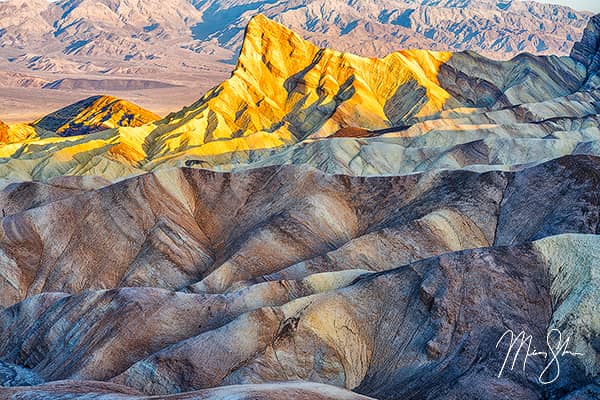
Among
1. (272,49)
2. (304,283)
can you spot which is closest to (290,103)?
(272,49)

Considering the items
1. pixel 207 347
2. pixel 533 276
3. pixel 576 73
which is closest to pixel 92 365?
pixel 207 347

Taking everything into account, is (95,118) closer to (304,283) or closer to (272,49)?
(272,49)

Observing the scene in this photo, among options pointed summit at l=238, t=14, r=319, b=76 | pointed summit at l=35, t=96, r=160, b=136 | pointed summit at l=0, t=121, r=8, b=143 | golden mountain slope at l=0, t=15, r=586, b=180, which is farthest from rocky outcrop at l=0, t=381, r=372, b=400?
pointed summit at l=35, t=96, r=160, b=136

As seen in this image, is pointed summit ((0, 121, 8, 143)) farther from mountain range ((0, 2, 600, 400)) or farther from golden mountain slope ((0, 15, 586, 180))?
mountain range ((0, 2, 600, 400))

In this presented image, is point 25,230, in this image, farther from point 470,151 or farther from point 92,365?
point 470,151

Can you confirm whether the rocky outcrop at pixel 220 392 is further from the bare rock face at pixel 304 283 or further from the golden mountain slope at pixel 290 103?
the golden mountain slope at pixel 290 103
